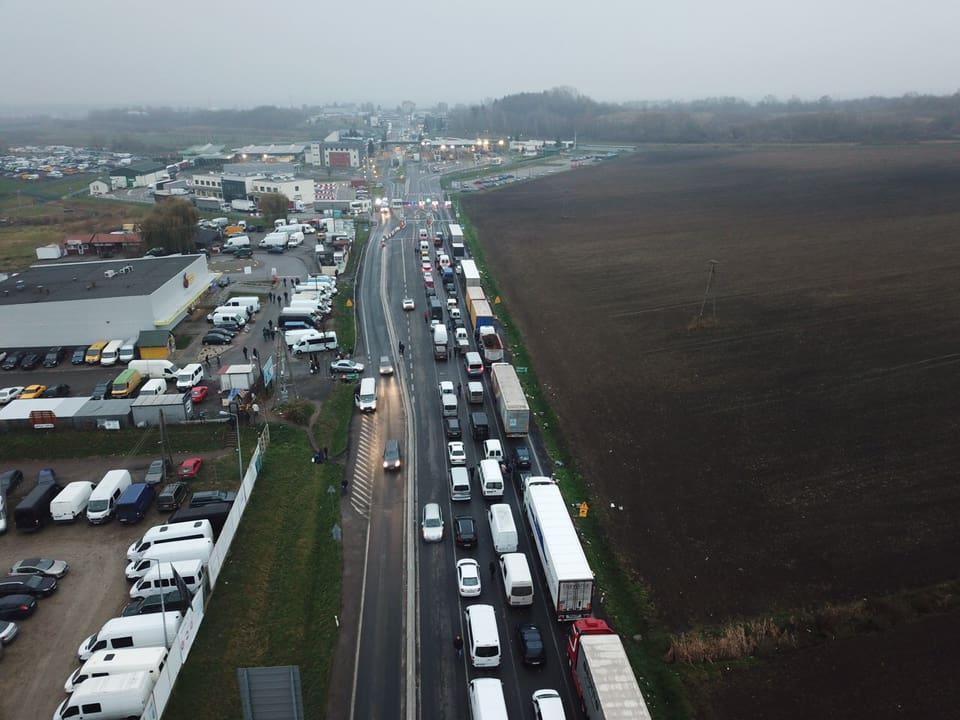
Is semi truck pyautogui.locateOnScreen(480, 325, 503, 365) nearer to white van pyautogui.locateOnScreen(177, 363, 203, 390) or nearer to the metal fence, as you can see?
the metal fence

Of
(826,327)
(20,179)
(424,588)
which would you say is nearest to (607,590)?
(424,588)

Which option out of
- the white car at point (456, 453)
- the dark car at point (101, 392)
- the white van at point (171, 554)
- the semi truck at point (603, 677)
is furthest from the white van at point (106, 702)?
the dark car at point (101, 392)

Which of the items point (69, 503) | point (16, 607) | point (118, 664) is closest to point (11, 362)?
point (69, 503)

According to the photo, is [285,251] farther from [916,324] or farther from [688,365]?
[916,324]

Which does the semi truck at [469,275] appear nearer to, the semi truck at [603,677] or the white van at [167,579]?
the white van at [167,579]

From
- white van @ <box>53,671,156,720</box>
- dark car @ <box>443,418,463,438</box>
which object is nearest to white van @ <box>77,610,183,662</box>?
white van @ <box>53,671,156,720</box>
